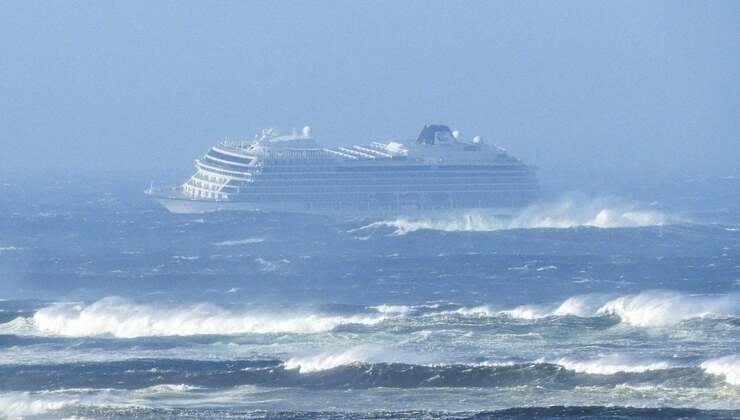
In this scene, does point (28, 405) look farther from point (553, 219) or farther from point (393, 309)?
point (553, 219)

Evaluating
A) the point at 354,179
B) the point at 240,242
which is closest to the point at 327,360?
the point at 240,242

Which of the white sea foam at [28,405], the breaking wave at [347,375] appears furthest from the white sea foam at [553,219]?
the white sea foam at [28,405]

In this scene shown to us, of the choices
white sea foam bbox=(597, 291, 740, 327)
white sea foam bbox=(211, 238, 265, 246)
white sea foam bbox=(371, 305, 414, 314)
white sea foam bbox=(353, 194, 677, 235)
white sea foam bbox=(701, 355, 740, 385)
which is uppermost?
white sea foam bbox=(353, 194, 677, 235)

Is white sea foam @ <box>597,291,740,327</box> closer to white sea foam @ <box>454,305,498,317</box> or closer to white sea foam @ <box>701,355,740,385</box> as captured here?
white sea foam @ <box>454,305,498,317</box>

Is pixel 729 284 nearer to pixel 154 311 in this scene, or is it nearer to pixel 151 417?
pixel 154 311

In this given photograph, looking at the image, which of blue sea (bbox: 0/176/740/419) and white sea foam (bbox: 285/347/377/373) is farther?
white sea foam (bbox: 285/347/377/373)

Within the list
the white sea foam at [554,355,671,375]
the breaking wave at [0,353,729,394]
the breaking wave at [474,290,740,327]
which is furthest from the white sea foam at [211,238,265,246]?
the white sea foam at [554,355,671,375]
